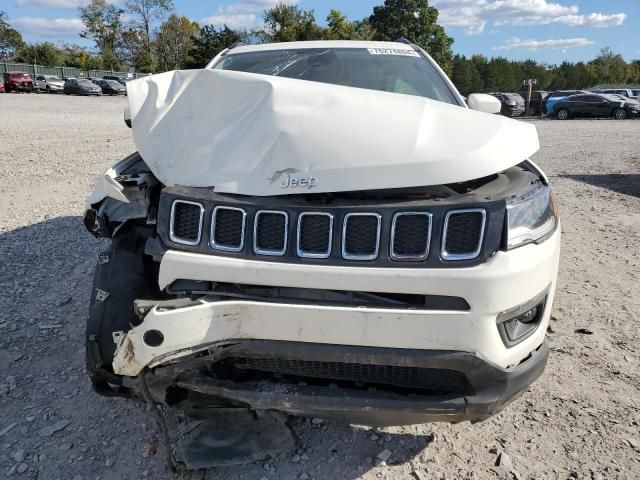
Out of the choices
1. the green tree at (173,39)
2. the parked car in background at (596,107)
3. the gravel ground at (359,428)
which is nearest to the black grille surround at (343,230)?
the gravel ground at (359,428)

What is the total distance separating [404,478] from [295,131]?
1540mm

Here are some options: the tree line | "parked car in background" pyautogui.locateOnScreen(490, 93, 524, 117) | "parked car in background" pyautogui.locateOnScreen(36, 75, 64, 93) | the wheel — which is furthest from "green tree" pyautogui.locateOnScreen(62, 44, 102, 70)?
the wheel

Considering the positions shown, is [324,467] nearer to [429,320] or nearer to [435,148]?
[429,320]

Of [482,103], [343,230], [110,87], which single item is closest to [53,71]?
[110,87]

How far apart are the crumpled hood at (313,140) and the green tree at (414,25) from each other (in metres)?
52.0

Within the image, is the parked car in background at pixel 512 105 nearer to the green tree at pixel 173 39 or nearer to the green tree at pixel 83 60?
the green tree at pixel 173 39

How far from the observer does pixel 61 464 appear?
2.41m

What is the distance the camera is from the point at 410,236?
6.20 ft

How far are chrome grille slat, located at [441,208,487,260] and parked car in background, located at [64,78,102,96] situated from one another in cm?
4543

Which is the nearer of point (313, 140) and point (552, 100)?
point (313, 140)

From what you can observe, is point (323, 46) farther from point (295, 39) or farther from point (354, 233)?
point (295, 39)

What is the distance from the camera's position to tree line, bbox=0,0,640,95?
4875cm

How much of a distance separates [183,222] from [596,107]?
93.4ft

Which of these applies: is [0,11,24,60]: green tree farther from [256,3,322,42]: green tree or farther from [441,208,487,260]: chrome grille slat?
[441,208,487,260]: chrome grille slat
